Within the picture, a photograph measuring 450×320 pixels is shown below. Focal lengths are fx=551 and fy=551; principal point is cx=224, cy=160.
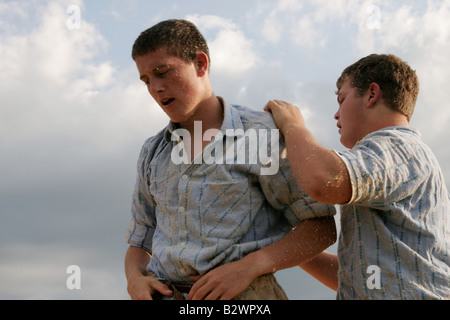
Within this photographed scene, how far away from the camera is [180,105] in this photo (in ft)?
9.39

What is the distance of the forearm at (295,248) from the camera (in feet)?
8.39

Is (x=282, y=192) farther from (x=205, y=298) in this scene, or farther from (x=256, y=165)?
(x=205, y=298)

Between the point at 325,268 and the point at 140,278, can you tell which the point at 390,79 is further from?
the point at 140,278

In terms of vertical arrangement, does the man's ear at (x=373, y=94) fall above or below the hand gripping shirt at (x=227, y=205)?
above

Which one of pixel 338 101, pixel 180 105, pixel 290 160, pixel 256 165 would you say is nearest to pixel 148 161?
pixel 180 105

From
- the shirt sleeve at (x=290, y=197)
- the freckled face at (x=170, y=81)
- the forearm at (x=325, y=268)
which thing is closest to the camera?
the shirt sleeve at (x=290, y=197)

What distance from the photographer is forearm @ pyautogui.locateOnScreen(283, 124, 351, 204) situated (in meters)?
2.42

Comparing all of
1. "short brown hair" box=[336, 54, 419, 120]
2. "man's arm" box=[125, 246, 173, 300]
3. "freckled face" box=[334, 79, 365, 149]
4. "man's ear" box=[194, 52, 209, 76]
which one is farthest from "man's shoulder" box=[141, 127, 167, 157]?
Answer: "short brown hair" box=[336, 54, 419, 120]

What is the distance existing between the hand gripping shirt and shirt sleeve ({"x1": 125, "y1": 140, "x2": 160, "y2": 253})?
29cm

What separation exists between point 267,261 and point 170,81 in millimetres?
1030

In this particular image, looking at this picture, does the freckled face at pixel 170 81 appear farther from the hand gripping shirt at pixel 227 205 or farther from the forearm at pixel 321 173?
the forearm at pixel 321 173

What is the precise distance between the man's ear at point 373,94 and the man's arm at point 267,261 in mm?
725

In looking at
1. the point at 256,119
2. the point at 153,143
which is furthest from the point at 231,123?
the point at 153,143

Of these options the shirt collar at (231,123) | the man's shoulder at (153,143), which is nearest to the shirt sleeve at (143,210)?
the man's shoulder at (153,143)
